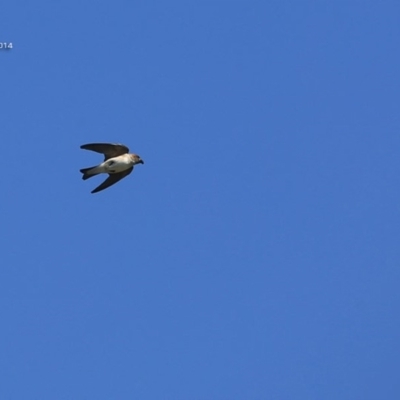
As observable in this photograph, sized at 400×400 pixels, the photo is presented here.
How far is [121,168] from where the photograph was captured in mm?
144625

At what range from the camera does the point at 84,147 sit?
144 metres

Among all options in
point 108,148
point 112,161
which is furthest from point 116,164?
point 108,148

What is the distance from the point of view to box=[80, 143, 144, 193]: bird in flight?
144m

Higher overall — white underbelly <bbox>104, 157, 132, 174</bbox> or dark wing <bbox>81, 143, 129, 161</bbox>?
dark wing <bbox>81, 143, 129, 161</bbox>

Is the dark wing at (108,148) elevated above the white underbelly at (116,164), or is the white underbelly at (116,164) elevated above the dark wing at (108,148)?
the dark wing at (108,148)

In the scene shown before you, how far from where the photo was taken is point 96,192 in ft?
475

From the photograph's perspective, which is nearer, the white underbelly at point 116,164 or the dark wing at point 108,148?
the dark wing at point 108,148

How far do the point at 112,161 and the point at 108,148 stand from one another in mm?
446

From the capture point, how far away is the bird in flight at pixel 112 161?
144m

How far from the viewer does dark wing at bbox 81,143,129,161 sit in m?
144

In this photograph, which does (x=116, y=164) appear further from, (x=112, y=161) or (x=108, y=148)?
(x=108, y=148)

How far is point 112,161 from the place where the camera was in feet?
474

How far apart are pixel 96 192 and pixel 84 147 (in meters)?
1.65

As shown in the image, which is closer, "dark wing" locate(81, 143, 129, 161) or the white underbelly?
"dark wing" locate(81, 143, 129, 161)
